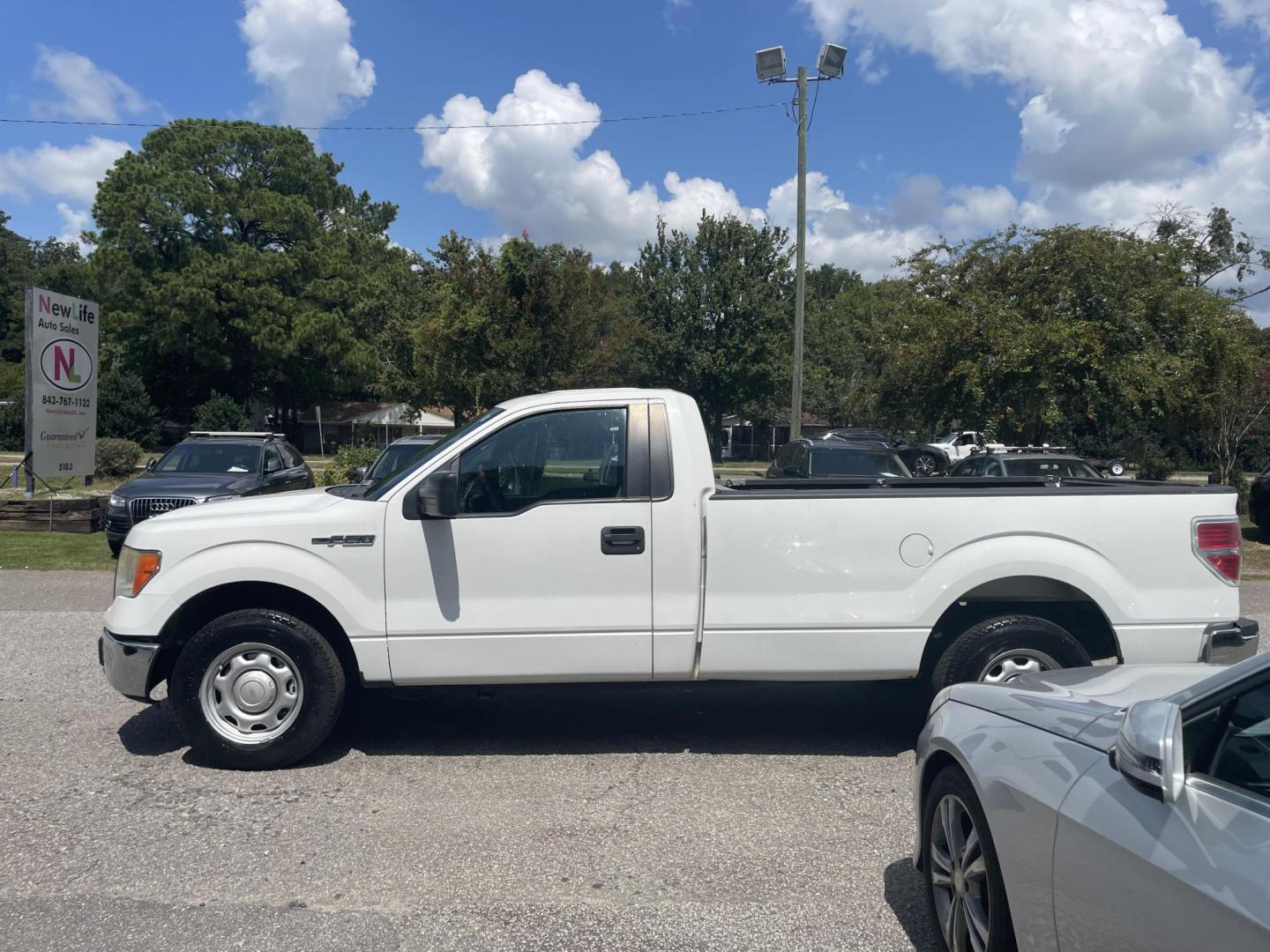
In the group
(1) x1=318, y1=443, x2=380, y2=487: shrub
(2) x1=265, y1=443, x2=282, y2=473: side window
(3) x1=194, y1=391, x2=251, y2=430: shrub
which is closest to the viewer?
(2) x1=265, y1=443, x2=282, y2=473: side window

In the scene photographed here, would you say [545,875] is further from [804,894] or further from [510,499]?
[510,499]

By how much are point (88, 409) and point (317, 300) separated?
113ft

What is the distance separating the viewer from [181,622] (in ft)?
17.9

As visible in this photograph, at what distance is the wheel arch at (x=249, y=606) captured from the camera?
5.40 metres

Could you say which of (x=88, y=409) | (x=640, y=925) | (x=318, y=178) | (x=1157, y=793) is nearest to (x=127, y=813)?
(x=640, y=925)

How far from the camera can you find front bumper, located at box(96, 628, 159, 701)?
528 cm

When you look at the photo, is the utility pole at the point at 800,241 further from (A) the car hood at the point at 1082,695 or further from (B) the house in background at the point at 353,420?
(B) the house in background at the point at 353,420

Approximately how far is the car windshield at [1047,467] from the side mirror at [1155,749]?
13.3 metres

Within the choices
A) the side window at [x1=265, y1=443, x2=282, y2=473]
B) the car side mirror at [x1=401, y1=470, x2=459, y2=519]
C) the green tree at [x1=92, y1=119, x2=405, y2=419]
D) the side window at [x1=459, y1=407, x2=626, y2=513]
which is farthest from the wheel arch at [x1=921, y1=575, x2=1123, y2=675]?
the green tree at [x1=92, y1=119, x2=405, y2=419]

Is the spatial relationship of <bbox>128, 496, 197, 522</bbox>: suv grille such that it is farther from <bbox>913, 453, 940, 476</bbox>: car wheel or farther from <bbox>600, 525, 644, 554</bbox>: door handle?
<bbox>913, 453, 940, 476</bbox>: car wheel

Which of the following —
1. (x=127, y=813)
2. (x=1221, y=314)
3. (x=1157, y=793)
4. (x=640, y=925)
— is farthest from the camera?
(x=1221, y=314)

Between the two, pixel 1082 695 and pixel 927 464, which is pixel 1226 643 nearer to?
pixel 1082 695

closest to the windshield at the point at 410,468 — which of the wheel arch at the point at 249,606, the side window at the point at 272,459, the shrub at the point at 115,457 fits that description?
the wheel arch at the point at 249,606

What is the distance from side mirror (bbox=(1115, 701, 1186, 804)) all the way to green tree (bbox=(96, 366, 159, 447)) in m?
44.1
